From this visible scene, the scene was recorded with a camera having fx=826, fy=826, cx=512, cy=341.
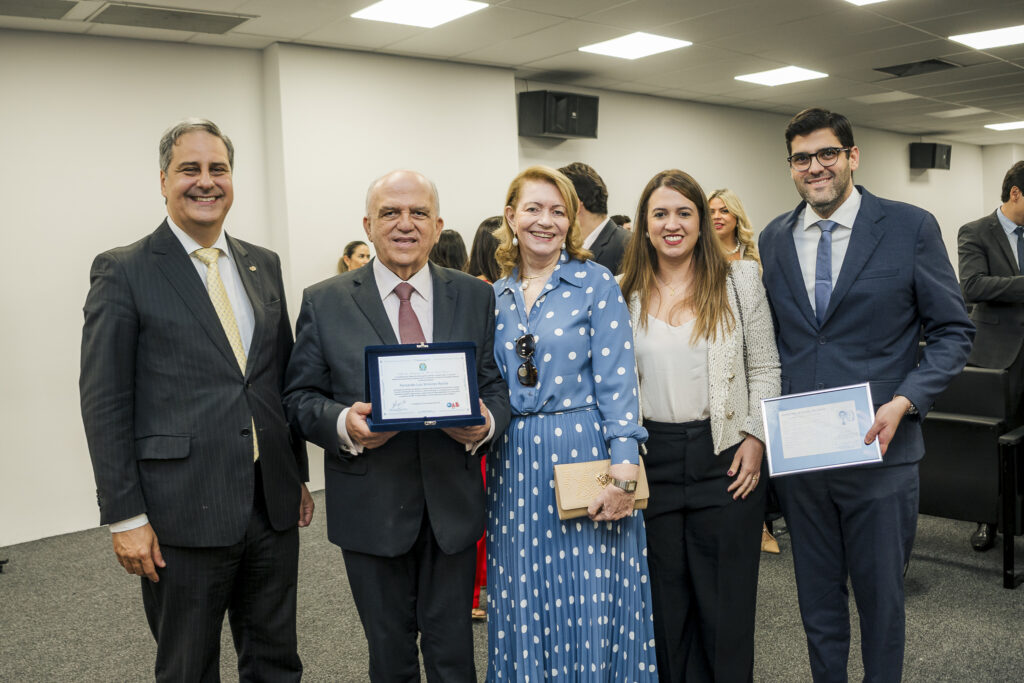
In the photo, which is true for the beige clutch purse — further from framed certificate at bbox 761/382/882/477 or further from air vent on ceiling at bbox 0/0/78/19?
air vent on ceiling at bbox 0/0/78/19

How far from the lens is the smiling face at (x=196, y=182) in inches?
79.0

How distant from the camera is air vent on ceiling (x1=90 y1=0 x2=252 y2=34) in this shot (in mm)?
4875

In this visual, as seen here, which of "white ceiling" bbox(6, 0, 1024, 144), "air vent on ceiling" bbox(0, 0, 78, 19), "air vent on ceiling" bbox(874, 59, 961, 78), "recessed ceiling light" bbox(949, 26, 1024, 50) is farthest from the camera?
"air vent on ceiling" bbox(874, 59, 961, 78)

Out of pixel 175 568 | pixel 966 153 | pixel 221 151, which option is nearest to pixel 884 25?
pixel 221 151

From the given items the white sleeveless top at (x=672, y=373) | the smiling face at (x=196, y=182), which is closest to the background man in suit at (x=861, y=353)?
the white sleeveless top at (x=672, y=373)

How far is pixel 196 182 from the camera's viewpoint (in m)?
2.01

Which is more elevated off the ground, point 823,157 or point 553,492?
point 823,157

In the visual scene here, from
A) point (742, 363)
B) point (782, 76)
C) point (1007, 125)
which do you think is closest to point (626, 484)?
point (742, 363)

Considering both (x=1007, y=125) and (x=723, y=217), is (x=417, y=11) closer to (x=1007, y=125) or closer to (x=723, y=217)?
(x=723, y=217)

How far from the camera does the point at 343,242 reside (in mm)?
6211

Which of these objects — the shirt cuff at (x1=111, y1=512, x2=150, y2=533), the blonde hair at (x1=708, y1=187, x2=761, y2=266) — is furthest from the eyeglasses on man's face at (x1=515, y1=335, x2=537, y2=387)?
the blonde hair at (x1=708, y1=187, x2=761, y2=266)

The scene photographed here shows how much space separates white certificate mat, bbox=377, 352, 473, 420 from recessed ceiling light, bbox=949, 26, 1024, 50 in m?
6.86

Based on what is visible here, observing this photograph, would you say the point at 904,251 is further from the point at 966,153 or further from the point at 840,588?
the point at 966,153

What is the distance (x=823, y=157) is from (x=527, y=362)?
1.03 meters
